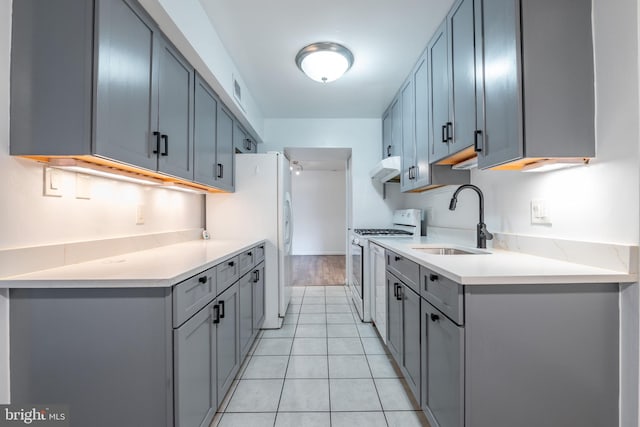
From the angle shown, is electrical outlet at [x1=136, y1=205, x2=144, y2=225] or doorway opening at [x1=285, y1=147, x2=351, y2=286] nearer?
electrical outlet at [x1=136, y1=205, x2=144, y2=225]

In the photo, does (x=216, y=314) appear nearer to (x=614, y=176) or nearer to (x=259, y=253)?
(x=259, y=253)

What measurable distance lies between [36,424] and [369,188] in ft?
11.4

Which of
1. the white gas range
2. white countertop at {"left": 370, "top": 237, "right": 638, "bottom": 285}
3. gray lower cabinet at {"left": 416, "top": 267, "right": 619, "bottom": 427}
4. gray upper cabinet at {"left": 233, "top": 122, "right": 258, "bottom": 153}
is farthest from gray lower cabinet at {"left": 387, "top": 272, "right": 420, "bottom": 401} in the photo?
gray upper cabinet at {"left": 233, "top": 122, "right": 258, "bottom": 153}

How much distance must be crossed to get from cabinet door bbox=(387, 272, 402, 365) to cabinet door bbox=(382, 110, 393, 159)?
1.80m

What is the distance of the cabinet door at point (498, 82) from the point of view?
4.00 ft

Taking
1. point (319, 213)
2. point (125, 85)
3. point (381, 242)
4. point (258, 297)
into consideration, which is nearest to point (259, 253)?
point (258, 297)

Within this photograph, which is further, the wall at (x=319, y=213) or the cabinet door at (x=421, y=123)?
the wall at (x=319, y=213)

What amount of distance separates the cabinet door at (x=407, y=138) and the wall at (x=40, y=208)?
2.08 meters

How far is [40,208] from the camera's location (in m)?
1.25

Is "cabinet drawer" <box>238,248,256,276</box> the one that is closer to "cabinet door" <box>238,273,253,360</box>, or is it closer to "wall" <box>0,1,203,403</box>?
"cabinet door" <box>238,273,253,360</box>

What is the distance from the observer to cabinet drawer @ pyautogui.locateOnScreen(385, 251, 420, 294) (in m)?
1.58

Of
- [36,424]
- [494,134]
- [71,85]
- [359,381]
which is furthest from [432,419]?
[71,85]

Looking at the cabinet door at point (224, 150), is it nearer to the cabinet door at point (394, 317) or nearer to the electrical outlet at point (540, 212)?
the cabinet door at point (394, 317)

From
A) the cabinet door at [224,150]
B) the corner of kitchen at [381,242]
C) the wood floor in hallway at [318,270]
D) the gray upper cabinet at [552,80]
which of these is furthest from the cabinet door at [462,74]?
the wood floor in hallway at [318,270]
